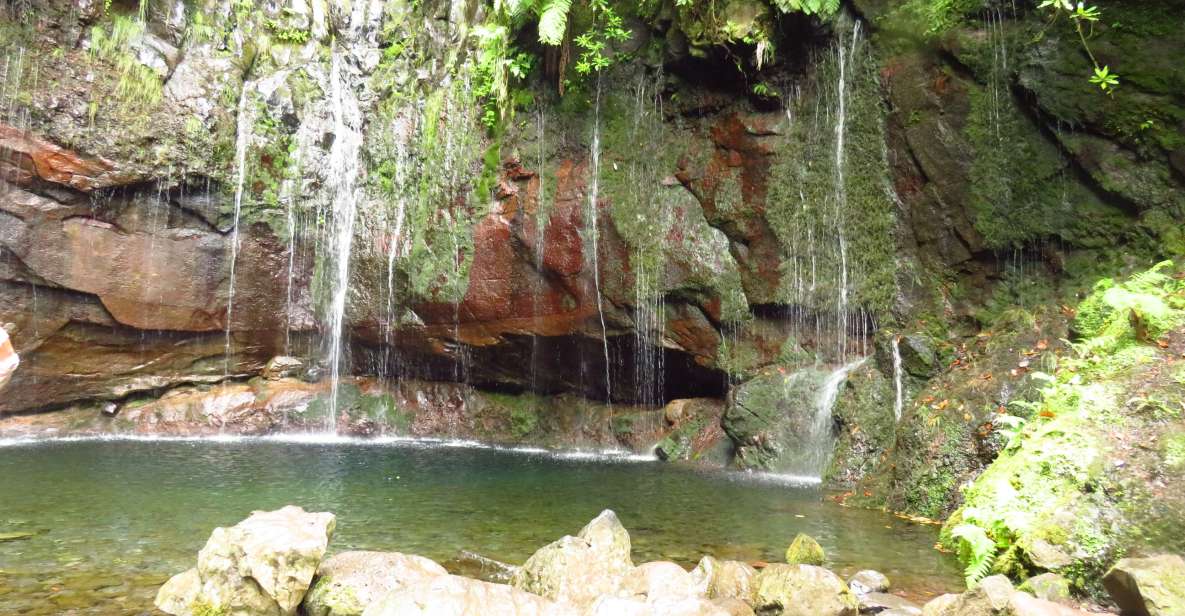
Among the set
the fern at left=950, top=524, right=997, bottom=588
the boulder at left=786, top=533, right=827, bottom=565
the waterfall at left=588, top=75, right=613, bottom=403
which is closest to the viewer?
the fern at left=950, top=524, right=997, bottom=588

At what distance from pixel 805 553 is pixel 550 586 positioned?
2053mm

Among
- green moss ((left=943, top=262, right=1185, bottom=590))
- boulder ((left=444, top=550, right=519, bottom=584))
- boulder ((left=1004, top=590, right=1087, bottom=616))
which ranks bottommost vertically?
boulder ((left=444, top=550, right=519, bottom=584))

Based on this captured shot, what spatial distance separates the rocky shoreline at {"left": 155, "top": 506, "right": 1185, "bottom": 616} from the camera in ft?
13.4

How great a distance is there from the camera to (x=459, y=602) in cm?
415

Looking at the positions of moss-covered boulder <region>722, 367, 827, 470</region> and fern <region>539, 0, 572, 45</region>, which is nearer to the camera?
moss-covered boulder <region>722, 367, 827, 470</region>

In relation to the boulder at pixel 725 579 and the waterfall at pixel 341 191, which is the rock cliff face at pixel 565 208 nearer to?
the waterfall at pixel 341 191

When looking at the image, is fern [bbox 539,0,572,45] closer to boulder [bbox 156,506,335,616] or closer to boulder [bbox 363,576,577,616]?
boulder [bbox 156,506,335,616]

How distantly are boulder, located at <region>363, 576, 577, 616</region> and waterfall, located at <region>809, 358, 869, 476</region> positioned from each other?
6.72 metres

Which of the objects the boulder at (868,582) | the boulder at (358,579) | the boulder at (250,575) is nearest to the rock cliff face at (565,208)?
the boulder at (868,582)

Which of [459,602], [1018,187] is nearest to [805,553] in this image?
[459,602]

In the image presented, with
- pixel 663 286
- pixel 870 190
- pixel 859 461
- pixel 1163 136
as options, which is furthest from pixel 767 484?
pixel 1163 136

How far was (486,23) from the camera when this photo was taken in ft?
47.2

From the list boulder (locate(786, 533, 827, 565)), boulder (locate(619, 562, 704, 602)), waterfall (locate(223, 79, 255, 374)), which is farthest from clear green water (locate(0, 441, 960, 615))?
waterfall (locate(223, 79, 255, 374))

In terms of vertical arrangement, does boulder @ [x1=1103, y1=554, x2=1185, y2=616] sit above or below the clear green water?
above
